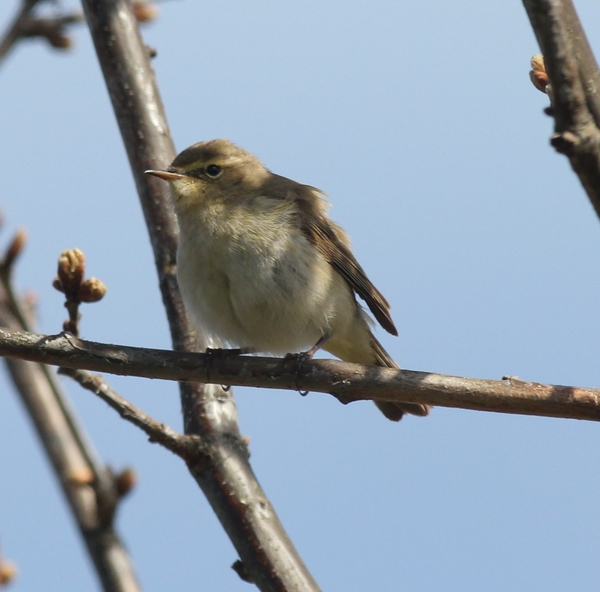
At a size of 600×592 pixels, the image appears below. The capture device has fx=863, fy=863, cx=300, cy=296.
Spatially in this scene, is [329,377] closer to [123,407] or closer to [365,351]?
[123,407]

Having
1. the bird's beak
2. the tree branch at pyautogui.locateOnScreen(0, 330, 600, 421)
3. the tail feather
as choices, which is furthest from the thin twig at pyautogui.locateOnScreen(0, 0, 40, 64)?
the tail feather

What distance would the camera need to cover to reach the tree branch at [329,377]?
3346mm

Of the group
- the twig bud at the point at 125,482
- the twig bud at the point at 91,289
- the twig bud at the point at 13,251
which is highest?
the twig bud at the point at 13,251

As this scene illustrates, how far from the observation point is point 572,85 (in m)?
2.12

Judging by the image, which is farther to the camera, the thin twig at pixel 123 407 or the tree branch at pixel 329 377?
the thin twig at pixel 123 407

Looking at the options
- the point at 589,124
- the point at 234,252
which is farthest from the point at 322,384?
the point at 589,124

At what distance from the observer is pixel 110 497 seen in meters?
3.74

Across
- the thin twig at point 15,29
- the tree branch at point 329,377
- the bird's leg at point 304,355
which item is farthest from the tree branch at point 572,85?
the thin twig at point 15,29

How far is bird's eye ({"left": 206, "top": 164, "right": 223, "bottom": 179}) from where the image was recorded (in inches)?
209

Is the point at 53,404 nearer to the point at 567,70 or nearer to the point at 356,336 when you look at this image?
the point at 356,336

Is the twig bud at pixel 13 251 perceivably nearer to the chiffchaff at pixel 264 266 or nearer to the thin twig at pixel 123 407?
the thin twig at pixel 123 407

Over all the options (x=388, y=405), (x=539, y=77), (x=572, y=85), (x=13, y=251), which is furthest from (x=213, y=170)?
(x=572, y=85)

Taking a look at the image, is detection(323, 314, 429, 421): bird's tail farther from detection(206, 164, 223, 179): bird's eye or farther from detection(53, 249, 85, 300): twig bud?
detection(53, 249, 85, 300): twig bud

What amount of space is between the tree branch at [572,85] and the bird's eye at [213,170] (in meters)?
3.28
